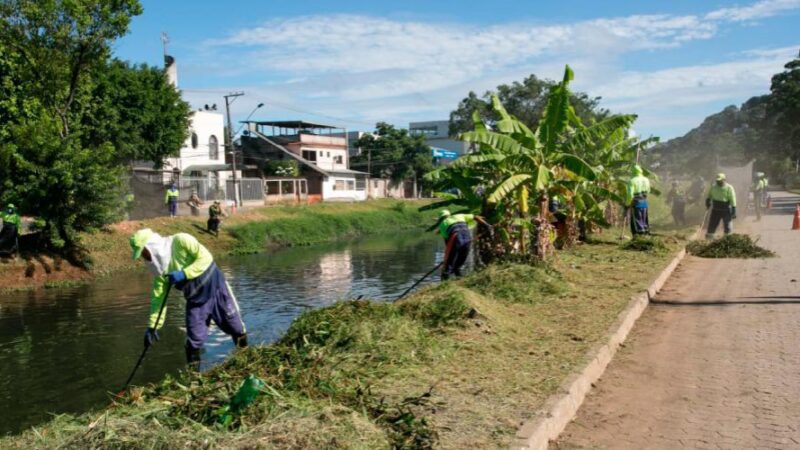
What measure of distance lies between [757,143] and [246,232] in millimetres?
53679

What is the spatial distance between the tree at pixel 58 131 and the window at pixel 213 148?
67.6 feet

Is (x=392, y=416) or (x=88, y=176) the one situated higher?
(x=88, y=176)

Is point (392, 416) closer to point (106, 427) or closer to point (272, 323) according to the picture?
point (106, 427)

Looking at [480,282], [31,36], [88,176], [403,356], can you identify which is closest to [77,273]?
[88,176]

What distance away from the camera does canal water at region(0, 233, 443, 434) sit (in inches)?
319

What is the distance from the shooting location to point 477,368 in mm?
5508

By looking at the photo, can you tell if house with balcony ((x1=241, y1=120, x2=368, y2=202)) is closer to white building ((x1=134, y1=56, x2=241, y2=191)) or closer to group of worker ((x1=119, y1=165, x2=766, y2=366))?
white building ((x1=134, y1=56, x2=241, y2=191))

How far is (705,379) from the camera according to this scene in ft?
18.3

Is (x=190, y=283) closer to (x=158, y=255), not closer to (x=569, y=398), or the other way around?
(x=158, y=255)

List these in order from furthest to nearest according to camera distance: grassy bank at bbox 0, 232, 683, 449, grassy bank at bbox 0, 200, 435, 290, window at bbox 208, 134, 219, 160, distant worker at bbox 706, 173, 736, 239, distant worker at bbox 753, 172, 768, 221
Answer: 1. window at bbox 208, 134, 219, 160
2. distant worker at bbox 753, 172, 768, 221
3. grassy bank at bbox 0, 200, 435, 290
4. distant worker at bbox 706, 173, 736, 239
5. grassy bank at bbox 0, 232, 683, 449

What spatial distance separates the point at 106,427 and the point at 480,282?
5941 millimetres

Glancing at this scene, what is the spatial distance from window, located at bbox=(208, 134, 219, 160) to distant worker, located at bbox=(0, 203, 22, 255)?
83.6 ft

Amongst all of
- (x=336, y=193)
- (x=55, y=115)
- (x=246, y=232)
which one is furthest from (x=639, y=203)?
(x=336, y=193)

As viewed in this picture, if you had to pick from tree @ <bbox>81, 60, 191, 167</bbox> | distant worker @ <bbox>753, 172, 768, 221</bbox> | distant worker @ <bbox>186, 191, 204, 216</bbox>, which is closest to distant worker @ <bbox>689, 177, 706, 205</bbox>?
distant worker @ <bbox>753, 172, 768, 221</bbox>
